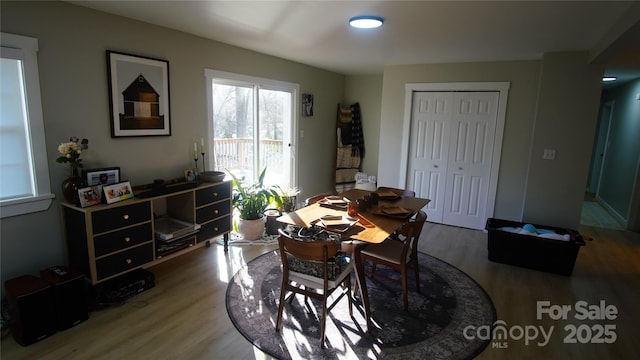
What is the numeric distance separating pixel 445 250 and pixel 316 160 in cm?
267

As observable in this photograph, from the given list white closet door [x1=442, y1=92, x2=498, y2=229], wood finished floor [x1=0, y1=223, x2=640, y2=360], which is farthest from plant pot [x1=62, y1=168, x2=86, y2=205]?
white closet door [x1=442, y1=92, x2=498, y2=229]

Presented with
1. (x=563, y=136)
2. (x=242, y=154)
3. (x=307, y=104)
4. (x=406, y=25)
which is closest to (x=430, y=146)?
(x=563, y=136)

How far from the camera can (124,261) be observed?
2744 mm

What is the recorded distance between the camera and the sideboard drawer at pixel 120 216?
8.36 ft

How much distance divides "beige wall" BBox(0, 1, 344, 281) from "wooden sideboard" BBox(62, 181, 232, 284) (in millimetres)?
261

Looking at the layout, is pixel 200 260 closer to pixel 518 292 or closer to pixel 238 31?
pixel 238 31

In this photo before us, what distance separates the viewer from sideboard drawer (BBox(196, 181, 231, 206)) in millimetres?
3382

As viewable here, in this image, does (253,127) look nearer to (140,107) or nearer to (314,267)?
(140,107)

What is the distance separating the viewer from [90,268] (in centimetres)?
254

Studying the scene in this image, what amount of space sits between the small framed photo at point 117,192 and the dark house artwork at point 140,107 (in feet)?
1.92

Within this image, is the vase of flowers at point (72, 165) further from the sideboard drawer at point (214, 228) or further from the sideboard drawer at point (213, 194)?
the sideboard drawer at point (214, 228)

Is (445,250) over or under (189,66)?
under

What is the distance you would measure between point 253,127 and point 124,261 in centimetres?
240

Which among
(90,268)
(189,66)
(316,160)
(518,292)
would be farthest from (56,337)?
(316,160)
